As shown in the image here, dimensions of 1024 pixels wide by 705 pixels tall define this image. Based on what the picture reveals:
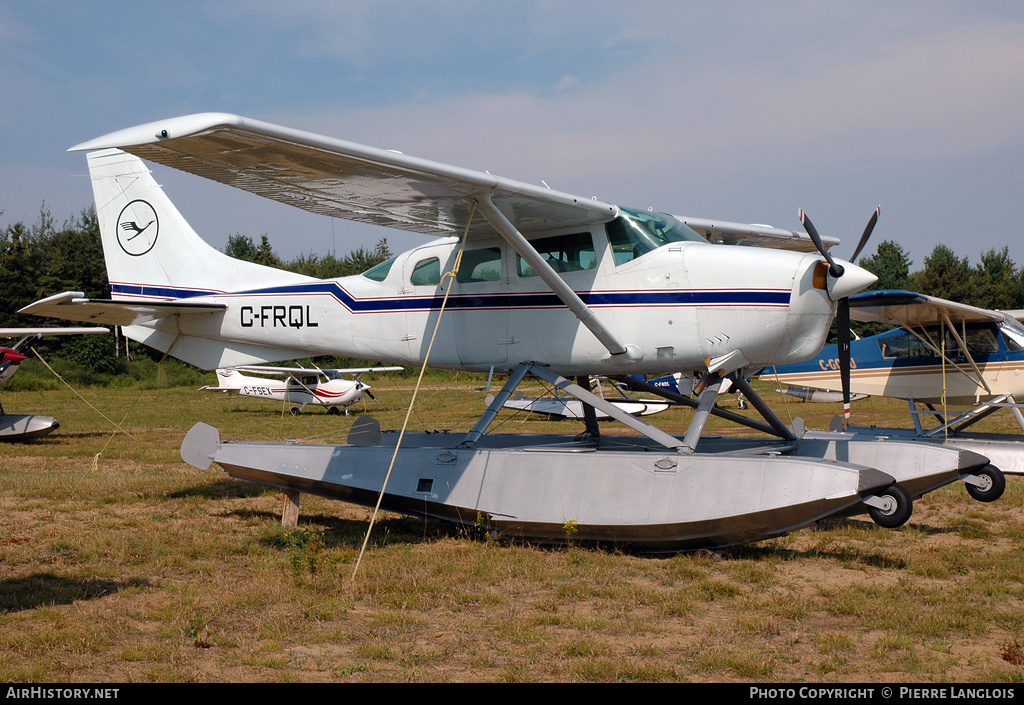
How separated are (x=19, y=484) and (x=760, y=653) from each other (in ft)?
30.3

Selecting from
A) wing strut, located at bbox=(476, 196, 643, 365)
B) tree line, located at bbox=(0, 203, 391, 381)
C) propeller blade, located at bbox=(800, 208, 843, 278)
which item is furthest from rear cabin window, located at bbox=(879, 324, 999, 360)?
tree line, located at bbox=(0, 203, 391, 381)

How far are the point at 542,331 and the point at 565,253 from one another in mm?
817

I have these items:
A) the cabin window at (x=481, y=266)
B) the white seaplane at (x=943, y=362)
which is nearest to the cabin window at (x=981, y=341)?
the white seaplane at (x=943, y=362)

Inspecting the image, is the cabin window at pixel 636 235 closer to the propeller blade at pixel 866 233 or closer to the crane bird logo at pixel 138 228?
the propeller blade at pixel 866 233

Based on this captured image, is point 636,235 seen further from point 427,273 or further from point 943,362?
point 943,362

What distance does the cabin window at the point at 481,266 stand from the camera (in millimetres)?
8086

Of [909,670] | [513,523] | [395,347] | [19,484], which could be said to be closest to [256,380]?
[19,484]

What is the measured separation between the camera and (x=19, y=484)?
970 centimetres

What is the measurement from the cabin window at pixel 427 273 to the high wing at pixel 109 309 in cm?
264

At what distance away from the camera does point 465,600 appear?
5414mm

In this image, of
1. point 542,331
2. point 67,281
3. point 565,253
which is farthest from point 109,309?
point 67,281

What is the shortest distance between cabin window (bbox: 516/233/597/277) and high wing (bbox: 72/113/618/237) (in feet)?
0.50

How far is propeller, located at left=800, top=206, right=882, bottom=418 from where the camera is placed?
22.4 feet

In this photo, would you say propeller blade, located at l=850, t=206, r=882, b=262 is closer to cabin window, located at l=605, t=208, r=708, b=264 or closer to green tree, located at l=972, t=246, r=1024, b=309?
cabin window, located at l=605, t=208, r=708, b=264
